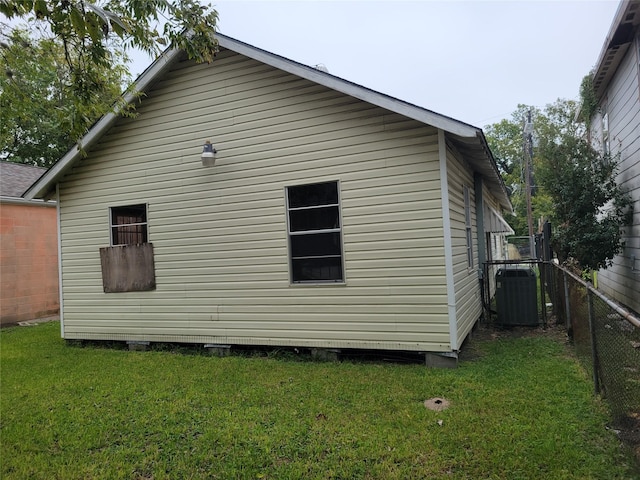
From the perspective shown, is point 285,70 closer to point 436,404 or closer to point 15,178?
point 436,404

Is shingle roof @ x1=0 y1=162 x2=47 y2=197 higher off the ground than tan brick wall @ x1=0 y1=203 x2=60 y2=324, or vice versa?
shingle roof @ x1=0 y1=162 x2=47 y2=197

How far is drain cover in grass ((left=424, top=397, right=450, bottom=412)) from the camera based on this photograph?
4.06 m

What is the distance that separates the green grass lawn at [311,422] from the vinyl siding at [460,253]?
629 mm

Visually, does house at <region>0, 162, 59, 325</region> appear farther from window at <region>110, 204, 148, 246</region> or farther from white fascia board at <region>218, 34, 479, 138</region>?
white fascia board at <region>218, 34, 479, 138</region>

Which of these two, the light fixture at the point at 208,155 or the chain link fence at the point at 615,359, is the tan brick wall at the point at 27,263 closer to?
the light fixture at the point at 208,155

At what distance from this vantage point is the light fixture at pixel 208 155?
20.8ft

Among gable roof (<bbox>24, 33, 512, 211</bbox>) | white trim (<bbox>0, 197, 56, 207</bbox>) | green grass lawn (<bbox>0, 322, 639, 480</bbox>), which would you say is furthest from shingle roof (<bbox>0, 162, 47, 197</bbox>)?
green grass lawn (<bbox>0, 322, 639, 480</bbox>)

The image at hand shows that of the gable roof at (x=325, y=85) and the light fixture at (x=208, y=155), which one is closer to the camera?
the gable roof at (x=325, y=85)

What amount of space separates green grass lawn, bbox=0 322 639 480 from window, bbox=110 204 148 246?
8.04 ft

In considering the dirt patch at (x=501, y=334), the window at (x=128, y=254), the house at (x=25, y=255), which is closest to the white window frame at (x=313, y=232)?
the dirt patch at (x=501, y=334)

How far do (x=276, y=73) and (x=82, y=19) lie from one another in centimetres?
341

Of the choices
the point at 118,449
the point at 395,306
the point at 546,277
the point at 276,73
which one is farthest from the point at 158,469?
the point at 546,277

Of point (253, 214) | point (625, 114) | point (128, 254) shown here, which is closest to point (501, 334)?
point (625, 114)

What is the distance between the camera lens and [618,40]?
260 inches
